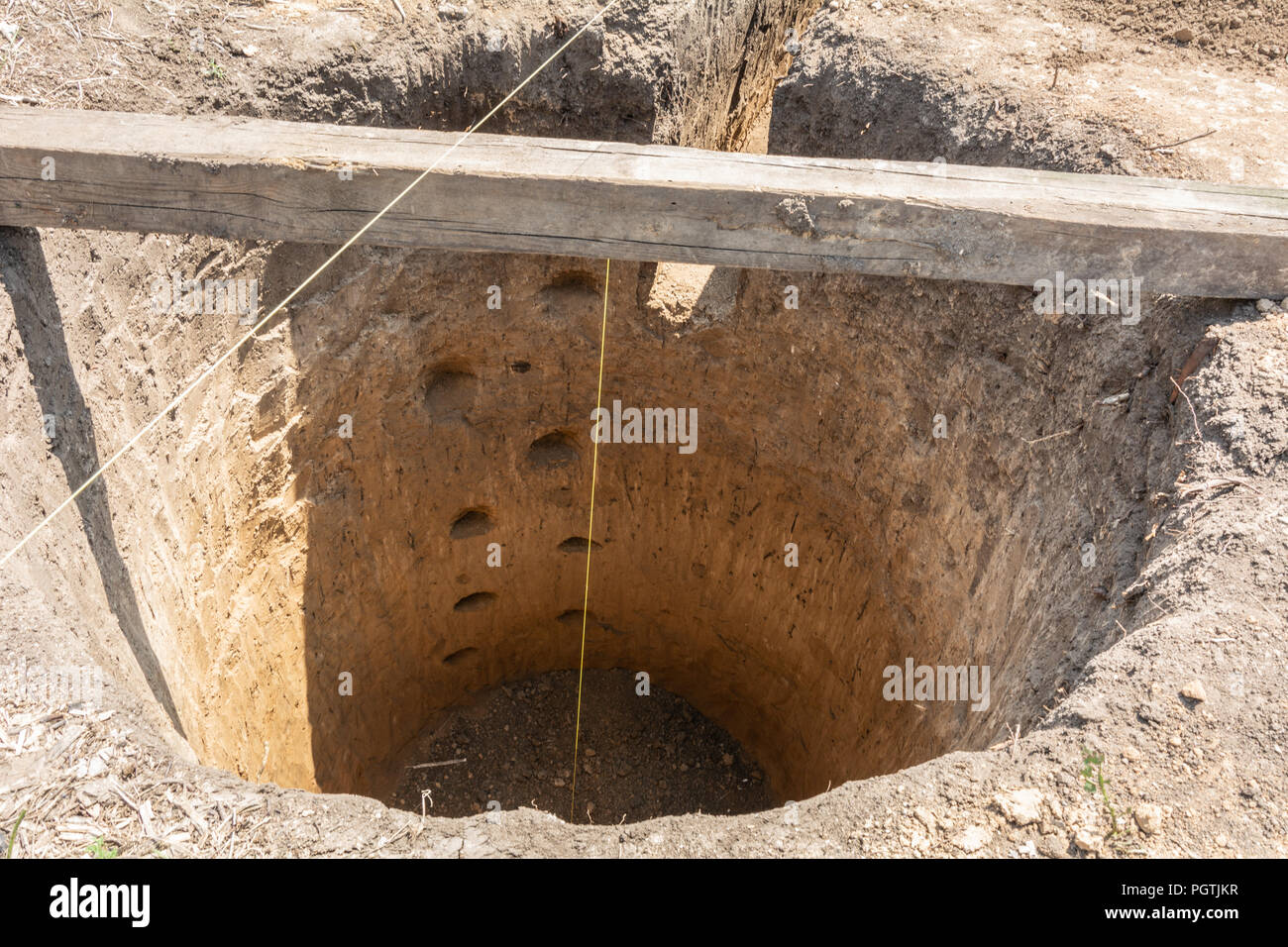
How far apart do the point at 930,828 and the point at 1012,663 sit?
1301mm

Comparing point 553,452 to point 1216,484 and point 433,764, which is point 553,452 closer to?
point 433,764

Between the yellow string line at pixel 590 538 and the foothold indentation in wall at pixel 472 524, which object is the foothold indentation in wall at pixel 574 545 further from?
the foothold indentation in wall at pixel 472 524

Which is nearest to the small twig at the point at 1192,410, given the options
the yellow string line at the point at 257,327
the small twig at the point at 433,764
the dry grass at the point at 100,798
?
the yellow string line at the point at 257,327

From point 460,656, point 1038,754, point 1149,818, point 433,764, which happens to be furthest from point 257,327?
point 1149,818

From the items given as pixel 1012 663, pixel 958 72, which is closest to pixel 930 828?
pixel 1012 663

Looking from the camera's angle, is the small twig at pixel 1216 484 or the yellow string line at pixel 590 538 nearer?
the small twig at pixel 1216 484

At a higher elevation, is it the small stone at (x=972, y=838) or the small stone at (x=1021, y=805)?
the small stone at (x=1021, y=805)

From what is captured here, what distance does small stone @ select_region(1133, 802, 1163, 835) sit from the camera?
2480mm

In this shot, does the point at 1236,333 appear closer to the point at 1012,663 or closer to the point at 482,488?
the point at 1012,663

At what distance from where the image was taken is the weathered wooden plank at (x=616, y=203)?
326 cm

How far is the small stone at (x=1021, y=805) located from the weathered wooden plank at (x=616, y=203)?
5.97 ft

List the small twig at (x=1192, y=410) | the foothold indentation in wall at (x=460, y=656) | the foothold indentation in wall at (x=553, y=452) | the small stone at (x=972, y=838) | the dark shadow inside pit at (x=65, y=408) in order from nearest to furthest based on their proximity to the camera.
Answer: the small stone at (x=972, y=838)
the small twig at (x=1192, y=410)
the dark shadow inside pit at (x=65, y=408)
the foothold indentation in wall at (x=553, y=452)
the foothold indentation in wall at (x=460, y=656)

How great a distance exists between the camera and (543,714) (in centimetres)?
756

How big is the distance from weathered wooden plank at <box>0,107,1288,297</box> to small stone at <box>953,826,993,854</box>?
1898 mm
